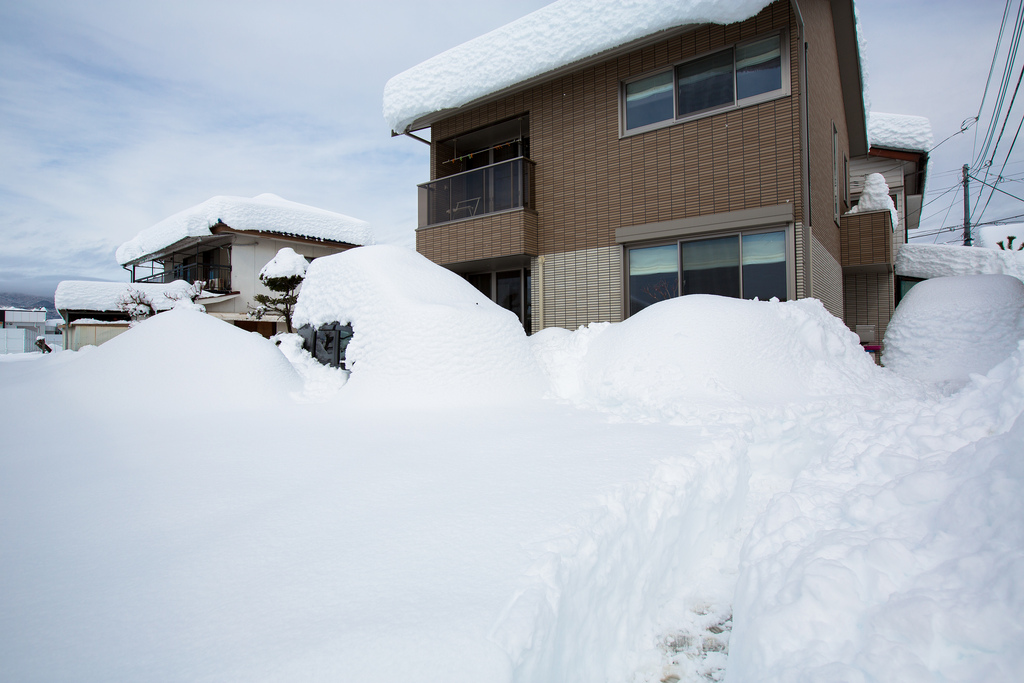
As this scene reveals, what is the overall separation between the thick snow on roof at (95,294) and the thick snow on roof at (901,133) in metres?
23.3

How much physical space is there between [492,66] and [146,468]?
8.55 m

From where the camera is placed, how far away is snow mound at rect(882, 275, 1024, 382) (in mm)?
6352

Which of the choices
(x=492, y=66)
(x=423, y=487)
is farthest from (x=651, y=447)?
(x=492, y=66)

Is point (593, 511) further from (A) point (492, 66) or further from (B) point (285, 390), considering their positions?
(A) point (492, 66)

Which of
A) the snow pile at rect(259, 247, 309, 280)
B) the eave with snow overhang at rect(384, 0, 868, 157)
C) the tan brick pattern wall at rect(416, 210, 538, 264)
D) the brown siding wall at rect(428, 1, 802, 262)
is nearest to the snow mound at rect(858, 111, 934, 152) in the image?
the eave with snow overhang at rect(384, 0, 868, 157)

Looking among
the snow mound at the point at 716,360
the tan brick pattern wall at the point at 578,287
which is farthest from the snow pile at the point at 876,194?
the tan brick pattern wall at the point at 578,287

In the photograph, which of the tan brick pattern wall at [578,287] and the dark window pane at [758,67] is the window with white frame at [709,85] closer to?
the dark window pane at [758,67]

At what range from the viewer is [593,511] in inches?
90.4

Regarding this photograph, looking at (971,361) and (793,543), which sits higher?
(971,361)

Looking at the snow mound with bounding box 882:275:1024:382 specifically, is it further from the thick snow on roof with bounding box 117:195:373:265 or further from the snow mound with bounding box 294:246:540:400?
the thick snow on roof with bounding box 117:195:373:265

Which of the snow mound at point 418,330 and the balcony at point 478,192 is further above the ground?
the balcony at point 478,192

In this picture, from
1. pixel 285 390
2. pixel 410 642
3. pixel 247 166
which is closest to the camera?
pixel 410 642

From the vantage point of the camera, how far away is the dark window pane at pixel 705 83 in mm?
7289

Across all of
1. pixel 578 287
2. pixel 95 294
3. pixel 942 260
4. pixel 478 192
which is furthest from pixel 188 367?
pixel 942 260
